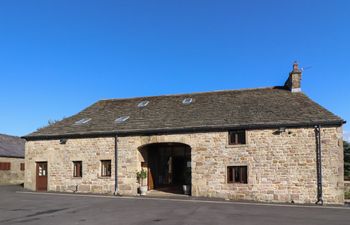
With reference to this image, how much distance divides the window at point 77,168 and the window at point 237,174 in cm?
905

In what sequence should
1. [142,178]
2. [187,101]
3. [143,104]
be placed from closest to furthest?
1. [142,178]
2. [187,101]
3. [143,104]

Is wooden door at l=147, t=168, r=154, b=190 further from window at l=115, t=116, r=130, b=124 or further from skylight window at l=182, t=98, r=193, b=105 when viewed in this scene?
skylight window at l=182, t=98, r=193, b=105

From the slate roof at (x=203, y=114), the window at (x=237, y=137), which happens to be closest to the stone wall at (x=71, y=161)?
the slate roof at (x=203, y=114)

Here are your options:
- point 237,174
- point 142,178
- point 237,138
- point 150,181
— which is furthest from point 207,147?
point 150,181

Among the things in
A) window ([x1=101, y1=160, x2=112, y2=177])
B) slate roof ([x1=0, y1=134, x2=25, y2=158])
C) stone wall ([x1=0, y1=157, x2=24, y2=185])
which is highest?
slate roof ([x1=0, y1=134, x2=25, y2=158])

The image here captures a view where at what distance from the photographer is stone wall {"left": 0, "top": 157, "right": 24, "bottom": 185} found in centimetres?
3247

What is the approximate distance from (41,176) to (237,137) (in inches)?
505

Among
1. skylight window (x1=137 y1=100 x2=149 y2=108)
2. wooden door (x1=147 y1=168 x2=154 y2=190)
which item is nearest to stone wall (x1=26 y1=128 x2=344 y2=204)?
wooden door (x1=147 y1=168 x2=154 y2=190)

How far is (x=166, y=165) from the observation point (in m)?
26.1

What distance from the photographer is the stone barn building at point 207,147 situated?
18.7 meters

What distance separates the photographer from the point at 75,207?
15.2 meters

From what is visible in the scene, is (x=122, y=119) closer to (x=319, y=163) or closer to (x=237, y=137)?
(x=237, y=137)

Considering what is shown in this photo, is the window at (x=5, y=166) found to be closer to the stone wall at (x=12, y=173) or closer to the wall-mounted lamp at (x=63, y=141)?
the stone wall at (x=12, y=173)

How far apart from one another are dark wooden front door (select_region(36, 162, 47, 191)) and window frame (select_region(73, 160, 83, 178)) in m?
2.28
